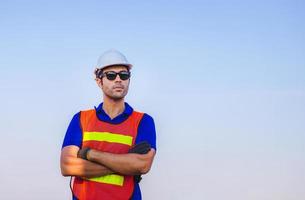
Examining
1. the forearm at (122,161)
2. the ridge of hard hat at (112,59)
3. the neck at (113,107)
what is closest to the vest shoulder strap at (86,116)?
the neck at (113,107)

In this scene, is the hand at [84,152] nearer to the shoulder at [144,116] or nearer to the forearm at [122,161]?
the forearm at [122,161]

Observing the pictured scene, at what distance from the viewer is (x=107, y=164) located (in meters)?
5.83

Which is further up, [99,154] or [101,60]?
[101,60]

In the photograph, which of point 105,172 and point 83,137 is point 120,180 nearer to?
point 105,172

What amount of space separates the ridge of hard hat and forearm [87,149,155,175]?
0.92 metres

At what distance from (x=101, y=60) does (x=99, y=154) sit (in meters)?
1.02

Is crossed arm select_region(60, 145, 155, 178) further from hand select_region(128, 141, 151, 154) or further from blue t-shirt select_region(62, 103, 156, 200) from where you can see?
blue t-shirt select_region(62, 103, 156, 200)

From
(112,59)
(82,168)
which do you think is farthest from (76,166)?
(112,59)

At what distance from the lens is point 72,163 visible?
238 inches

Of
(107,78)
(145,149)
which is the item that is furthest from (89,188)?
(107,78)

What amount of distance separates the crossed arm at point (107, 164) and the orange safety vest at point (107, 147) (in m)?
0.10

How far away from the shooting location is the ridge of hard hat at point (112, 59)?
611 centimetres

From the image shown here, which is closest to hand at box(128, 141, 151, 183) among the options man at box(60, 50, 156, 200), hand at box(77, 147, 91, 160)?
man at box(60, 50, 156, 200)

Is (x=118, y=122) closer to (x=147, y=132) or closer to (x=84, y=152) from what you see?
(x=147, y=132)
